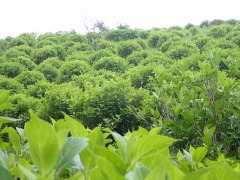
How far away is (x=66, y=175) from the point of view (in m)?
0.56

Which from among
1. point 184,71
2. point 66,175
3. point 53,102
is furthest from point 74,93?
point 66,175

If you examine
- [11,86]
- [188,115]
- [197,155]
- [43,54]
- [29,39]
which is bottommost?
[11,86]

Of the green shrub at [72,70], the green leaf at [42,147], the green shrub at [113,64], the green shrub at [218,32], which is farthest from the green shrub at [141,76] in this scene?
the green shrub at [218,32]

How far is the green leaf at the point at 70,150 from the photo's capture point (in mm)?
315

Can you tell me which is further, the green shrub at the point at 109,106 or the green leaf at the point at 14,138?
the green shrub at the point at 109,106

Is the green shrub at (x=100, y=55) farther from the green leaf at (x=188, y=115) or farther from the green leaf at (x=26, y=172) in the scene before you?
the green leaf at (x=26, y=172)

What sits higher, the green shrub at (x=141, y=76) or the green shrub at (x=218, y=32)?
the green shrub at (x=218, y=32)

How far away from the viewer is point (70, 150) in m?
0.32

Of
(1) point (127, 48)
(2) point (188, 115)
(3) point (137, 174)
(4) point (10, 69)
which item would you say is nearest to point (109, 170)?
(3) point (137, 174)

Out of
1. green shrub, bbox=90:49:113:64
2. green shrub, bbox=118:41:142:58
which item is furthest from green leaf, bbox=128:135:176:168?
green shrub, bbox=118:41:142:58

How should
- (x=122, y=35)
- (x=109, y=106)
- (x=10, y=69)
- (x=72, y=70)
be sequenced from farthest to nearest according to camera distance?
(x=122, y=35), (x=10, y=69), (x=72, y=70), (x=109, y=106)

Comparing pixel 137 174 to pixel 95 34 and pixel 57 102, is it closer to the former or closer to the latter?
pixel 57 102

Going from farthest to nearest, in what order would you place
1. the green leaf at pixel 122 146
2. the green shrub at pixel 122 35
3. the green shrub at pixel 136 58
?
the green shrub at pixel 122 35, the green shrub at pixel 136 58, the green leaf at pixel 122 146

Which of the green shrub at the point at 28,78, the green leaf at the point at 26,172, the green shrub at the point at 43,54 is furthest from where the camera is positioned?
the green shrub at the point at 43,54
